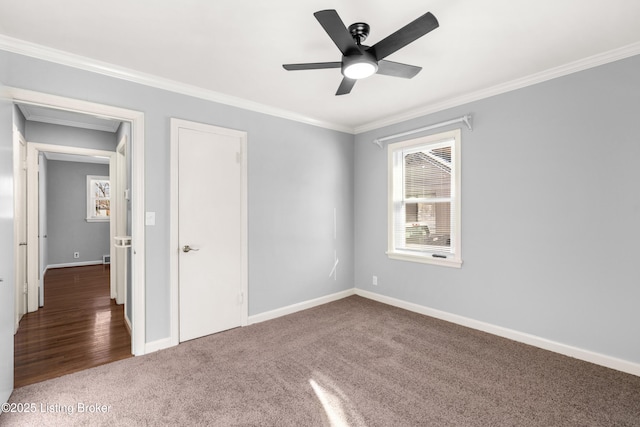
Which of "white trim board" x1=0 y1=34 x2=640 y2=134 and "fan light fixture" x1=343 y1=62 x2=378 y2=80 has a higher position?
"white trim board" x1=0 y1=34 x2=640 y2=134

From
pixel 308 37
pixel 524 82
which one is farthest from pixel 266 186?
pixel 524 82

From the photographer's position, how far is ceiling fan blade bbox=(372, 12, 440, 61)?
1.58 m

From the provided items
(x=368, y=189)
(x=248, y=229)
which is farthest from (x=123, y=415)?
(x=368, y=189)

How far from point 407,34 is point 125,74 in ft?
7.93

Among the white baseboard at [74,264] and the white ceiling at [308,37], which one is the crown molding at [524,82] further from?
the white baseboard at [74,264]

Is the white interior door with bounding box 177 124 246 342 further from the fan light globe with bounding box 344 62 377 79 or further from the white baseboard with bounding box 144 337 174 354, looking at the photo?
the fan light globe with bounding box 344 62 377 79

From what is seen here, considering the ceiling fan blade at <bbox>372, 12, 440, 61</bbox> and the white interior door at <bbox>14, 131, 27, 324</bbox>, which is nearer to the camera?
the ceiling fan blade at <bbox>372, 12, 440, 61</bbox>

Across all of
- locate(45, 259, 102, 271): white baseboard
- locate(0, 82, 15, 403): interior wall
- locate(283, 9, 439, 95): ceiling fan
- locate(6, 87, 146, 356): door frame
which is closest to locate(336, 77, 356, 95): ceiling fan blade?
locate(283, 9, 439, 95): ceiling fan

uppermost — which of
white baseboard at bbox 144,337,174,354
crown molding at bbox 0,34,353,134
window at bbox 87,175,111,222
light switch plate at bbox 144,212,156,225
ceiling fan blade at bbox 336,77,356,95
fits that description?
crown molding at bbox 0,34,353,134

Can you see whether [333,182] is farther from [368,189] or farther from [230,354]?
[230,354]

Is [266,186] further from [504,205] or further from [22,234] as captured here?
[22,234]

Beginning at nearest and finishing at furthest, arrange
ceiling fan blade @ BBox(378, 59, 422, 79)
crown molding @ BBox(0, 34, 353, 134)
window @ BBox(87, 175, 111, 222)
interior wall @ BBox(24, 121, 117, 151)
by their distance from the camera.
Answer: ceiling fan blade @ BBox(378, 59, 422, 79), crown molding @ BBox(0, 34, 353, 134), interior wall @ BBox(24, 121, 117, 151), window @ BBox(87, 175, 111, 222)

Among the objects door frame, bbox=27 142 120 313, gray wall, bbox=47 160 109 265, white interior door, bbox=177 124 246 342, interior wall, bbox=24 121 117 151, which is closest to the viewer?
white interior door, bbox=177 124 246 342

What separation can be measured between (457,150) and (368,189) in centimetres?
138
